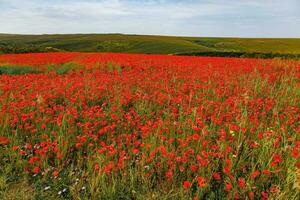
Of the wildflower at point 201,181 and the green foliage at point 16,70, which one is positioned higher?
the wildflower at point 201,181

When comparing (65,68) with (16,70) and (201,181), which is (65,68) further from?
(201,181)

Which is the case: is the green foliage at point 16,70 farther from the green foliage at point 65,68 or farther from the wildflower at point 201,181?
the wildflower at point 201,181

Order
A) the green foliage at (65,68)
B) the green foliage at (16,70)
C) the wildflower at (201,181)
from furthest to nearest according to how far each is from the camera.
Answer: the green foliage at (65,68), the green foliage at (16,70), the wildflower at (201,181)

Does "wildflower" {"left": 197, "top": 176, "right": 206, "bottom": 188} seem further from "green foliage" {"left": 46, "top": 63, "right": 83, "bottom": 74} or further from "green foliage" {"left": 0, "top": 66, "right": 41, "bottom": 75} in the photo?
"green foliage" {"left": 0, "top": 66, "right": 41, "bottom": 75}

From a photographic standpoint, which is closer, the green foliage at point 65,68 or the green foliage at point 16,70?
the green foliage at point 16,70

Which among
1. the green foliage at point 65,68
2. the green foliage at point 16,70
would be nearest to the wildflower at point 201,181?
the green foliage at point 65,68

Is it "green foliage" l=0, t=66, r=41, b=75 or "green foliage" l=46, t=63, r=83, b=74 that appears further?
"green foliage" l=46, t=63, r=83, b=74

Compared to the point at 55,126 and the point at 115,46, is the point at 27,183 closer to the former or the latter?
the point at 55,126

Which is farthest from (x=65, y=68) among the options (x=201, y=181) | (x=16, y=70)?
(x=201, y=181)

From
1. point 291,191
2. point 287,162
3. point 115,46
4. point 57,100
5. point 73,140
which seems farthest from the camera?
point 115,46

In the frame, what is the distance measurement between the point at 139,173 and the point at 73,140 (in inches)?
58.0

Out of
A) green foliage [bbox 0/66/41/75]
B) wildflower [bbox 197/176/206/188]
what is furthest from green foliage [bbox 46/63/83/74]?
wildflower [bbox 197/176/206/188]

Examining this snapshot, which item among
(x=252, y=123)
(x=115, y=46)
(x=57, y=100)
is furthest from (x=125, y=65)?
(x=115, y=46)

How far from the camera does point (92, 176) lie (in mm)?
3604
